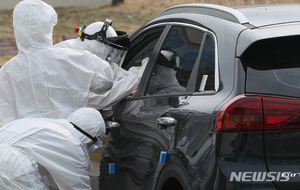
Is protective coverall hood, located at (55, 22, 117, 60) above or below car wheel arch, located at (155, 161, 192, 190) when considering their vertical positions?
above

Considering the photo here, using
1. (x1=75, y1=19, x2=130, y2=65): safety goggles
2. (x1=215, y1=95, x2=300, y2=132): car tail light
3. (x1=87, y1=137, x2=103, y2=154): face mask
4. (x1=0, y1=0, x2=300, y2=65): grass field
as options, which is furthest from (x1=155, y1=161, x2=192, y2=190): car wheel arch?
(x1=0, y1=0, x2=300, y2=65): grass field

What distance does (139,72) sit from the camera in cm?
462

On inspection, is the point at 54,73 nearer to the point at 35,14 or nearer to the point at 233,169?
the point at 35,14

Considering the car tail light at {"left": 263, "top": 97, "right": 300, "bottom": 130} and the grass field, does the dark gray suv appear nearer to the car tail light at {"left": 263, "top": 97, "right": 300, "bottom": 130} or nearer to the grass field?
the car tail light at {"left": 263, "top": 97, "right": 300, "bottom": 130}

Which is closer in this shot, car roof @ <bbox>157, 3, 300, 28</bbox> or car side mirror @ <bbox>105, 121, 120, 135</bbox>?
car roof @ <bbox>157, 3, 300, 28</bbox>

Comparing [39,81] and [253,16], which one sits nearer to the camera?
[253,16]

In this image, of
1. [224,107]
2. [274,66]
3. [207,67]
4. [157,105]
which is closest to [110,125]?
[157,105]

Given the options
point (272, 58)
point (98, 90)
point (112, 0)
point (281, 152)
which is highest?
point (272, 58)

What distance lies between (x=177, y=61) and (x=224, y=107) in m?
1.04

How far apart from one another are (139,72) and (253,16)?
1.41 metres

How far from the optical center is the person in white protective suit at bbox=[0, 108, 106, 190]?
12.4 feet

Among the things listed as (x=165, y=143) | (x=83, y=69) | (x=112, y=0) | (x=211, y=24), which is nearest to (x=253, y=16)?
(x=211, y=24)

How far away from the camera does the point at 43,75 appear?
4.71 metres

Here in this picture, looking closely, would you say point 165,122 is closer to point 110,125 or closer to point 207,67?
point 207,67
